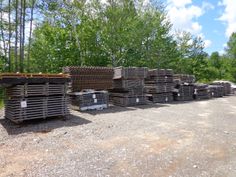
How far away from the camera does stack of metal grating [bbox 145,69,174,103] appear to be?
51.3ft

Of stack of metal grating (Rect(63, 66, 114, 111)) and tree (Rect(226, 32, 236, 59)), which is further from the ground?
tree (Rect(226, 32, 236, 59))

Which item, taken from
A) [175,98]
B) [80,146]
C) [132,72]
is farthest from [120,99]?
[80,146]

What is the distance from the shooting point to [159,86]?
51.3ft

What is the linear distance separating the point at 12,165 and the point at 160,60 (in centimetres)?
2303

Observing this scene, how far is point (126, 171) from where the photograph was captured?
4.45 metres

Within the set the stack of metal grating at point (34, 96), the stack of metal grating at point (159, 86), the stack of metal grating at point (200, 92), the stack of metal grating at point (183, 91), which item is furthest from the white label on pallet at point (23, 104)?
the stack of metal grating at point (200, 92)

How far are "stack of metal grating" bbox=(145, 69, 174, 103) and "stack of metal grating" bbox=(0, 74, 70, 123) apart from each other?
25.4ft

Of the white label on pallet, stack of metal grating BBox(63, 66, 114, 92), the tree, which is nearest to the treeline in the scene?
stack of metal grating BBox(63, 66, 114, 92)

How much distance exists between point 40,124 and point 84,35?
14.4 meters

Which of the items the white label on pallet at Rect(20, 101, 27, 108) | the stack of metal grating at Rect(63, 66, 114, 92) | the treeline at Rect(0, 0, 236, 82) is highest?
the treeline at Rect(0, 0, 236, 82)

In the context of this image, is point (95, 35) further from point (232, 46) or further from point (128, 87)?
point (232, 46)

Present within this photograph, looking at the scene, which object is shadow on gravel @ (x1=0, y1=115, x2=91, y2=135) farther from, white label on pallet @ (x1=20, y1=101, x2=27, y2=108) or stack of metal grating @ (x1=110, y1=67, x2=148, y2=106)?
stack of metal grating @ (x1=110, y1=67, x2=148, y2=106)

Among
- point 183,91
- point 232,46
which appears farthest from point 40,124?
point 232,46

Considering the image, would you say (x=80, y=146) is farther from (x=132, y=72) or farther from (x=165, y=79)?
(x=165, y=79)
